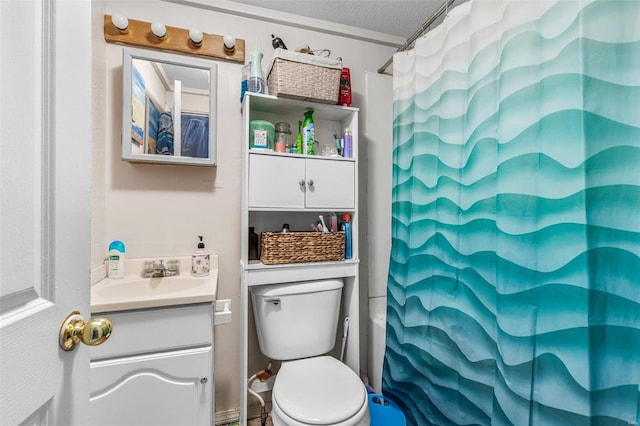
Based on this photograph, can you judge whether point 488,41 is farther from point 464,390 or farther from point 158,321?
point 158,321

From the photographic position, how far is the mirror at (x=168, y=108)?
135 centimetres

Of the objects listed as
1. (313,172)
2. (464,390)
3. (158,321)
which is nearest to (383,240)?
(313,172)

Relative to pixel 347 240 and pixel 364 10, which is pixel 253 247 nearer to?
pixel 347 240

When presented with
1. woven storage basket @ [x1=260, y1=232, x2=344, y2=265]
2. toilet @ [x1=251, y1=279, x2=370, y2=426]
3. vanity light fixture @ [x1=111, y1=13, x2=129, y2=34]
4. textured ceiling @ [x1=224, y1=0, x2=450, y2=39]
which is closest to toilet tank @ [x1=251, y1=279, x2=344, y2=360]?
toilet @ [x1=251, y1=279, x2=370, y2=426]

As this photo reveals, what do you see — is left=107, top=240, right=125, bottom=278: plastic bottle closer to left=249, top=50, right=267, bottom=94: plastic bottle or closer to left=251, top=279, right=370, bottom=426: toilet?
left=251, top=279, right=370, bottom=426: toilet

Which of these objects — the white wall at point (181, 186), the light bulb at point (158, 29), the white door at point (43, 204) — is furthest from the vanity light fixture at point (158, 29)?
the white door at point (43, 204)

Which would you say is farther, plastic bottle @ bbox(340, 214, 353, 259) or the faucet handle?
plastic bottle @ bbox(340, 214, 353, 259)

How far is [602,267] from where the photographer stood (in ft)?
2.32

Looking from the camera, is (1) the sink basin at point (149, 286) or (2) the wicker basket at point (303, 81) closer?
(1) the sink basin at point (149, 286)

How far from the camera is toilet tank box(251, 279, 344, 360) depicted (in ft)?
4.46

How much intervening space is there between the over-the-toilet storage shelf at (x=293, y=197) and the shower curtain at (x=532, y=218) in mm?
402

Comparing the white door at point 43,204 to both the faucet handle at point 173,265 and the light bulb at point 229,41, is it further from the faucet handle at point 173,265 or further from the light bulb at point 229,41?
the light bulb at point 229,41

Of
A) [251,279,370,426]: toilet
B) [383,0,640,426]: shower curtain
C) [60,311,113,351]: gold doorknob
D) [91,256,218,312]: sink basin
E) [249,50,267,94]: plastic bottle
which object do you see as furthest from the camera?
[249,50,267,94]: plastic bottle

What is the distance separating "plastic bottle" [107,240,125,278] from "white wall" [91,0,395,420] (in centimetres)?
5
